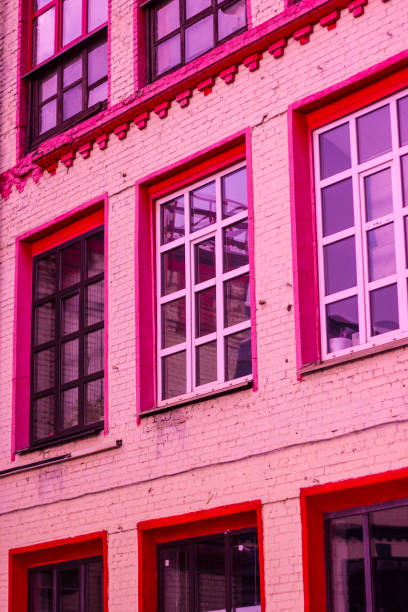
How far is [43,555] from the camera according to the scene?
14969 millimetres

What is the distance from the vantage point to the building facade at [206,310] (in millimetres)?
11789

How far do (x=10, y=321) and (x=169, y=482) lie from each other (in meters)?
3.79

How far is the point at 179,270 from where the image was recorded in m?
14.2

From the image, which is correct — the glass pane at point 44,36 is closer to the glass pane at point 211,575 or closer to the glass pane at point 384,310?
the glass pane at point 384,310

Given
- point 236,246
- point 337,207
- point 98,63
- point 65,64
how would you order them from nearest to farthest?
1. point 337,207
2. point 236,246
3. point 98,63
4. point 65,64

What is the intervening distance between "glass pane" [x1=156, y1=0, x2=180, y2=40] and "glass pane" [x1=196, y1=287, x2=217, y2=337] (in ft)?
10.9

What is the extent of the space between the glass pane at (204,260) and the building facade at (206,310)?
0.11ft

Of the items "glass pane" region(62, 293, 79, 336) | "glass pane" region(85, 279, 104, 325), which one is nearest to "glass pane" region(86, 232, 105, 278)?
"glass pane" region(85, 279, 104, 325)

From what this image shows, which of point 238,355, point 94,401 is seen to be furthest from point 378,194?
point 94,401

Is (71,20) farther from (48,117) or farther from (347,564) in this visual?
(347,564)

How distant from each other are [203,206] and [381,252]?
2656 millimetres

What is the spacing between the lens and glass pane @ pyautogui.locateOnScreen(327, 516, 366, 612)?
37.7 ft

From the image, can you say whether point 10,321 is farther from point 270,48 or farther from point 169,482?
point 270,48

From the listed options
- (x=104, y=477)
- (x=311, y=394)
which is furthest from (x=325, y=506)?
(x=104, y=477)
